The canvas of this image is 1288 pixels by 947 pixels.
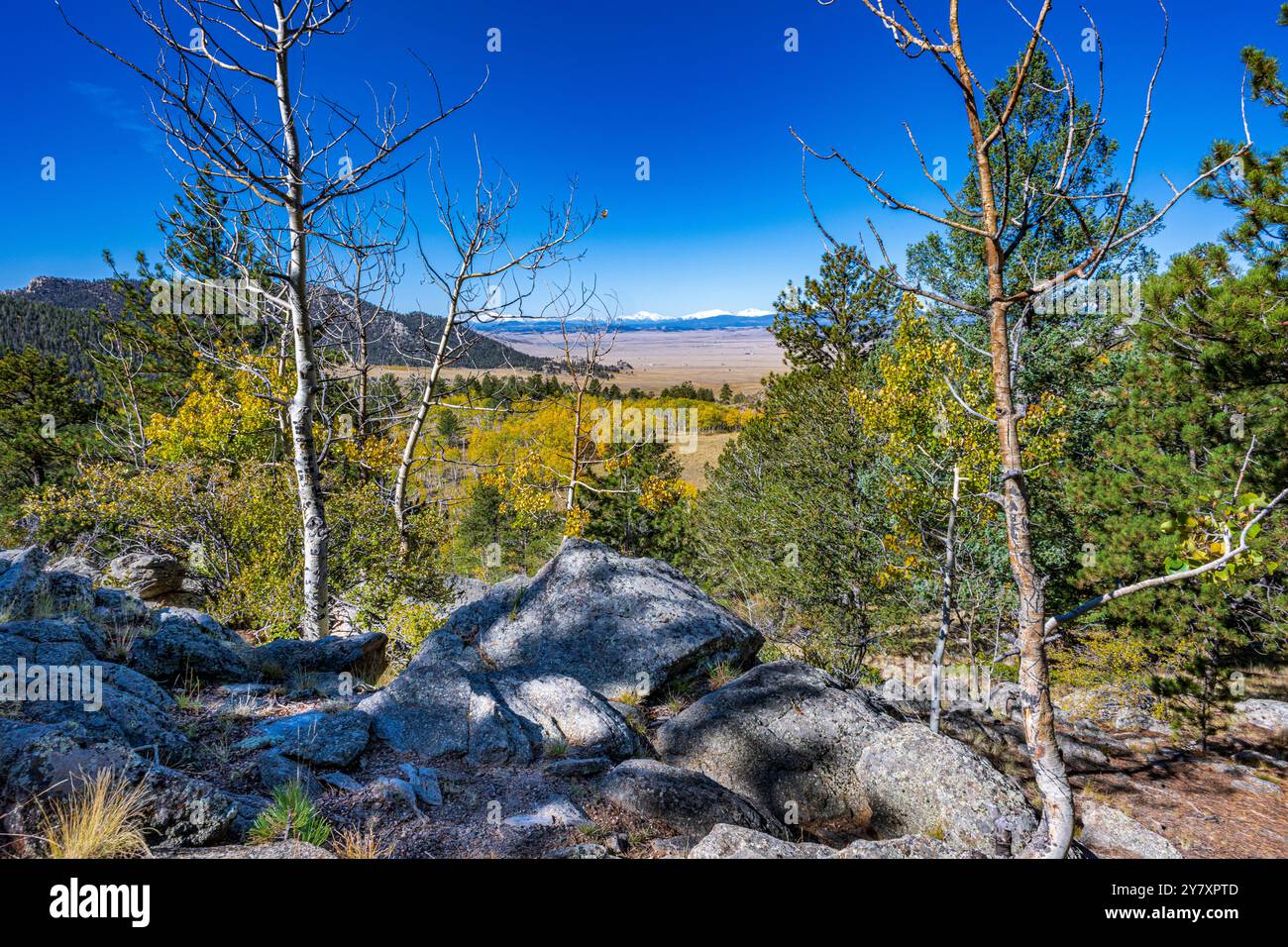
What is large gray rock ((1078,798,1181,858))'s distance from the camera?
8.73m

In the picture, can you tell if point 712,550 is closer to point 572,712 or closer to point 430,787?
point 572,712

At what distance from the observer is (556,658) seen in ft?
28.8

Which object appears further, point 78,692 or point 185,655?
point 185,655

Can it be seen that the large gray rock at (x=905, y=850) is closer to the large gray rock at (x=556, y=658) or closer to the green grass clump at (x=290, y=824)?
the large gray rock at (x=556, y=658)

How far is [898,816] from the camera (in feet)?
19.5

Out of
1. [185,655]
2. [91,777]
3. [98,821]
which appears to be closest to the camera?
[98,821]

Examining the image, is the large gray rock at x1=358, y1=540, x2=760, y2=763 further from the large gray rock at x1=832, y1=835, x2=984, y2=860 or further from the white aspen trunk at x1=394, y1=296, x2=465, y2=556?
the white aspen trunk at x1=394, y1=296, x2=465, y2=556

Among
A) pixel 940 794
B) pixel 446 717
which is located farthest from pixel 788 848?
pixel 446 717

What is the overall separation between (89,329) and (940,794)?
70.8m

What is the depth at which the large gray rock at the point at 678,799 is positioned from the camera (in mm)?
4922

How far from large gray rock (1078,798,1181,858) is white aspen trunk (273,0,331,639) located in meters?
12.3

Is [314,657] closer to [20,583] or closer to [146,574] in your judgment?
[20,583]

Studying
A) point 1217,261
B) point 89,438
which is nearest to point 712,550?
point 1217,261
